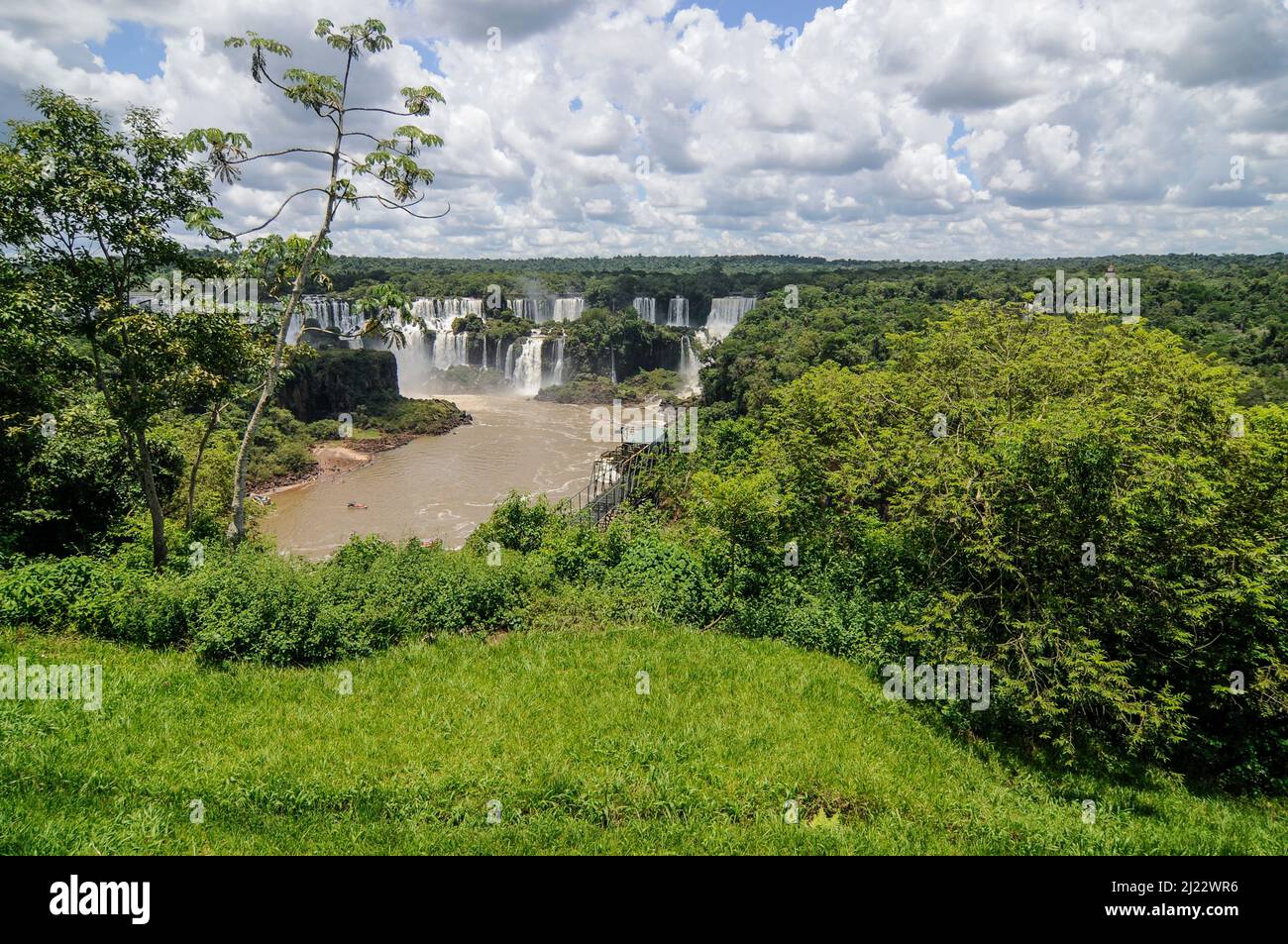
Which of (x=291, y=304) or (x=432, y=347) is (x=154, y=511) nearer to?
(x=291, y=304)

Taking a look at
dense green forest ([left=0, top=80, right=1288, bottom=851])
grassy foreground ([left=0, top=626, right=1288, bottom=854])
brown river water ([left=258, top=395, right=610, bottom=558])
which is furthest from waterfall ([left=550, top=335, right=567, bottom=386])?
grassy foreground ([left=0, top=626, right=1288, bottom=854])

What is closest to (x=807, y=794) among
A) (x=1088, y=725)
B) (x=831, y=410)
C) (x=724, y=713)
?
(x=724, y=713)

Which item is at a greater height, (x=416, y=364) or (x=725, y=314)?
(x=725, y=314)

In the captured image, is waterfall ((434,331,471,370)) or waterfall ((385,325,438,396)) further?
waterfall ((434,331,471,370))

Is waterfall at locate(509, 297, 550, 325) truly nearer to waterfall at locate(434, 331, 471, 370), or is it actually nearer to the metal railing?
waterfall at locate(434, 331, 471, 370)

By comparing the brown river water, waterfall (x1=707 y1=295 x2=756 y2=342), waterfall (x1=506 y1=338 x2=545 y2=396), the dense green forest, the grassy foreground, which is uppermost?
waterfall (x1=707 y1=295 x2=756 y2=342)

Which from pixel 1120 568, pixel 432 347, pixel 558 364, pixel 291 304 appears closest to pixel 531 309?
pixel 558 364

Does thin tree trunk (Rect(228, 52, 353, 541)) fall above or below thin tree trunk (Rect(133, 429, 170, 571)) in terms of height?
above
